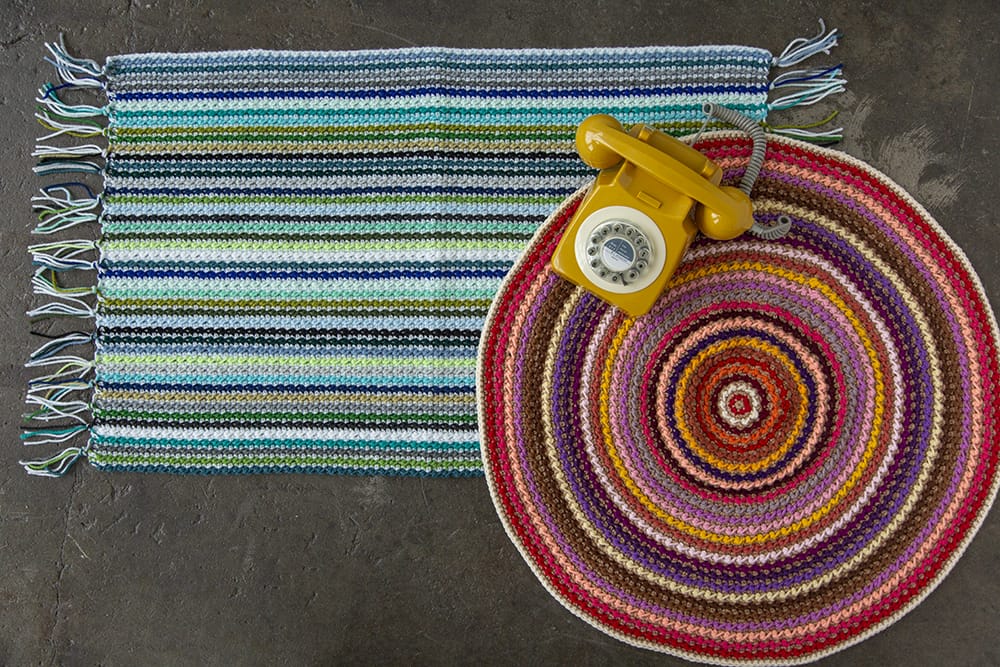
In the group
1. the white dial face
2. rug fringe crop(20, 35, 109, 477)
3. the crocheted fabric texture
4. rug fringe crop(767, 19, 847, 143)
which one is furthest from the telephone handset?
rug fringe crop(20, 35, 109, 477)

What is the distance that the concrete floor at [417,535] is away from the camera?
2.85 feet

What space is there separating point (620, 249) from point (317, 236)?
421 mm

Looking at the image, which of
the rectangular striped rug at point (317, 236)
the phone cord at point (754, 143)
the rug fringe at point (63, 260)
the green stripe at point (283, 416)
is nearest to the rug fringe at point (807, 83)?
the rectangular striped rug at point (317, 236)

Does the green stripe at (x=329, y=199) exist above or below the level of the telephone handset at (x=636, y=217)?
below

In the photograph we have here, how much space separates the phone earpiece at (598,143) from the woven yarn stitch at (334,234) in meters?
0.13

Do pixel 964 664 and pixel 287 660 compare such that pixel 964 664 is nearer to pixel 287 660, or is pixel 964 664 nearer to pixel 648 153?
pixel 648 153

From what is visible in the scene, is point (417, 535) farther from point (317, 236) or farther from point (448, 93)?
point (448, 93)

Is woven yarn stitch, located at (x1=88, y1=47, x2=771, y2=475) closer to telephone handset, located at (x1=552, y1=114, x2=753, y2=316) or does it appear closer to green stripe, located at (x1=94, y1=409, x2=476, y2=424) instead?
green stripe, located at (x1=94, y1=409, x2=476, y2=424)

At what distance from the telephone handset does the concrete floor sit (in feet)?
0.91

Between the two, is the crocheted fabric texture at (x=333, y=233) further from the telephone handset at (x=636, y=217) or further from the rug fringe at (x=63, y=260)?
the telephone handset at (x=636, y=217)

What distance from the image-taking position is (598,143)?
710mm

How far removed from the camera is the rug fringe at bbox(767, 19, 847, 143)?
2.86 feet

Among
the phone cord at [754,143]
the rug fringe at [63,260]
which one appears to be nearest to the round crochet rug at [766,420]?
the phone cord at [754,143]

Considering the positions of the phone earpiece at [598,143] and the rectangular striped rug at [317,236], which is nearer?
the phone earpiece at [598,143]
